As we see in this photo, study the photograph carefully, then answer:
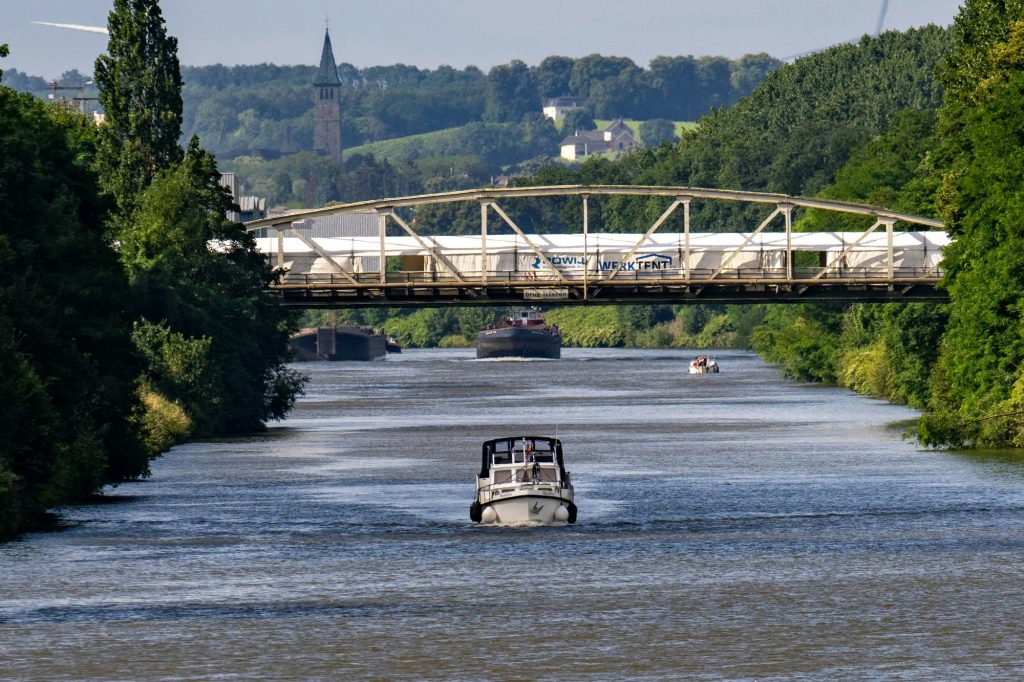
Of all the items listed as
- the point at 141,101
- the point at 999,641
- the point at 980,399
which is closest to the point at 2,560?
the point at 999,641

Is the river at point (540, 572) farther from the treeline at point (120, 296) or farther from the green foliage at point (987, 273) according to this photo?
the green foliage at point (987, 273)

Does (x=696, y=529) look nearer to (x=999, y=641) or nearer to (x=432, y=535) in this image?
(x=432, y=535)

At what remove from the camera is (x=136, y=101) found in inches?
4651

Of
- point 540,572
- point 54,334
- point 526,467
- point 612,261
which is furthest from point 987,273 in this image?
point 612,261

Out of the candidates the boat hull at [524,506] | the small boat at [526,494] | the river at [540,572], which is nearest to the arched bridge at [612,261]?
the river at [540,572]

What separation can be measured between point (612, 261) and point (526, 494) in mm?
83343

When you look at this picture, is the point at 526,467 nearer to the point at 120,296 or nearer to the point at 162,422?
the point at 120,296

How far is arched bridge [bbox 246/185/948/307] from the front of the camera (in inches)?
4973

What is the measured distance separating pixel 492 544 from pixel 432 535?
3390 millimetres

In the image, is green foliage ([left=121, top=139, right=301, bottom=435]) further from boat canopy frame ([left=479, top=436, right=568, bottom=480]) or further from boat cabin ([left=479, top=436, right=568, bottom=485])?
boat cabin ([left=479, top=436, right=568, bottom=485])

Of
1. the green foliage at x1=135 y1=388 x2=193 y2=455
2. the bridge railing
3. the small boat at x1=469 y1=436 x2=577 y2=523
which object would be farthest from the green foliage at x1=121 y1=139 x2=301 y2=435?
the small boat at x1=469 y1=436 x2=577 y2=523

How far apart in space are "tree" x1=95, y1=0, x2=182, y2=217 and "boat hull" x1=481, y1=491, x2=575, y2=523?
53733mm

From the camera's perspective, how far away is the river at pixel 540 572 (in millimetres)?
46938

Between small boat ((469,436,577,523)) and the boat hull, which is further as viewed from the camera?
small boat ((469,436,577,523))
